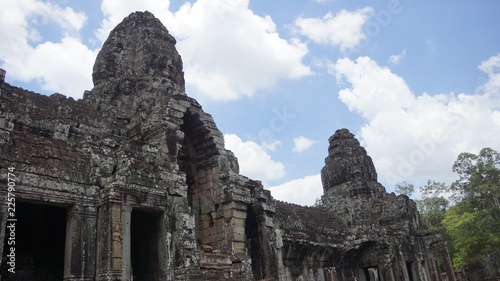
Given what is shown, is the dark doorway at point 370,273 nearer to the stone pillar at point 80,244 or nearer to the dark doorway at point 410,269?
the dark doorway at point 410,269

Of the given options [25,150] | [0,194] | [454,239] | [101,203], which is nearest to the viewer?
[0,194]

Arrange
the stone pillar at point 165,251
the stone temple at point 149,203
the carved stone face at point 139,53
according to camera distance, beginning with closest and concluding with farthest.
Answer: the stone temple at point 149,203 < the stone pillar at point 165,251 < the carved stone face at point 139,53

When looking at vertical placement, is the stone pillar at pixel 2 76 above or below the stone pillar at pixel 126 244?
above

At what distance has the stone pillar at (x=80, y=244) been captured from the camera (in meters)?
7.65

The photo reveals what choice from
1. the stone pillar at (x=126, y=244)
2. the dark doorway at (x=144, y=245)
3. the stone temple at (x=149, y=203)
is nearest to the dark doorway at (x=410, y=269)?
the stone temple at (x=149, y=203)

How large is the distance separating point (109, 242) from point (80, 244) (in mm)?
524

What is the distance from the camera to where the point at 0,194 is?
7059 mm

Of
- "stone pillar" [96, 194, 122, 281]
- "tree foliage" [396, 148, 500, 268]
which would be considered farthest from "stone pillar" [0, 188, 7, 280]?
"tree foliage" [396, 148, 500, 268]

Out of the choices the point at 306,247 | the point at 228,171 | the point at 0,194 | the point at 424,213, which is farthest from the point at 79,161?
the point at 424,213

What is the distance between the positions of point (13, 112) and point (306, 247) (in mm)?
11951

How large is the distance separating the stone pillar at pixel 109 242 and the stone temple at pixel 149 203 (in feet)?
0.07

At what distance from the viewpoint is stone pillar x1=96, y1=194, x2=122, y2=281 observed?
305 inches

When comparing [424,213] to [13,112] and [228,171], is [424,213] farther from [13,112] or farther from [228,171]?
[13,112]

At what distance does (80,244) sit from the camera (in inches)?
309
